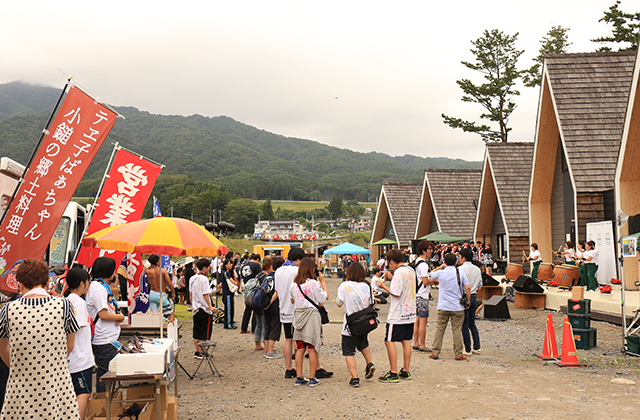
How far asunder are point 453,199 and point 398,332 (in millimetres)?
24866

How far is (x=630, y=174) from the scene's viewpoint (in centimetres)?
1458

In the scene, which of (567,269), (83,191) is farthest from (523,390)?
(83,191)

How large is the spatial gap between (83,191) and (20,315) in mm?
114339

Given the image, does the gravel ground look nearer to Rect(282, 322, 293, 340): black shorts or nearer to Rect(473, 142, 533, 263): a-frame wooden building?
Rect(282, 322, 293, 340): black shorts

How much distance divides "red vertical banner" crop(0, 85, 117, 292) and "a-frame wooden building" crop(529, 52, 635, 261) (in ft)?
47.2

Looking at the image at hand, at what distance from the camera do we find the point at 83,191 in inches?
4281

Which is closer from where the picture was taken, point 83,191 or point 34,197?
point 34,197

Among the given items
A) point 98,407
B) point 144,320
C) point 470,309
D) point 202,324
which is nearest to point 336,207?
point 470,309

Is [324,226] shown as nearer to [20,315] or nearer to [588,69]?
[588,69]

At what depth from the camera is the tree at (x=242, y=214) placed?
118 metres

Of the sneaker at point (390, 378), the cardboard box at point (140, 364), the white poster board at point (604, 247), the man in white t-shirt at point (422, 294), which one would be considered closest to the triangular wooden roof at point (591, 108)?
the white poster board at point (604, 247)

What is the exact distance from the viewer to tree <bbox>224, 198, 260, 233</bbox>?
11756 centimetres

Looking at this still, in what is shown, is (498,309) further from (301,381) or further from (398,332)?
(301,381)

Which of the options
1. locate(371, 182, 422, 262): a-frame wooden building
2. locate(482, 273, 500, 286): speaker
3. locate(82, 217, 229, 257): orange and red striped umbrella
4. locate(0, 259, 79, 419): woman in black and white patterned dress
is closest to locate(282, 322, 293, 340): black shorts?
locate(82, 217, 229, 257): orange and red striped umbrella
